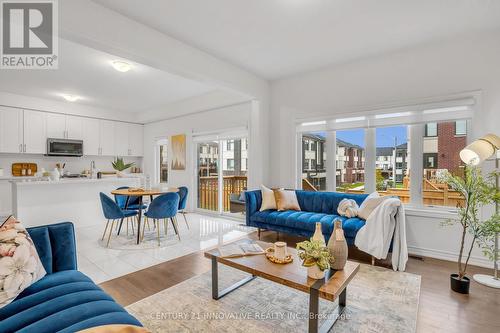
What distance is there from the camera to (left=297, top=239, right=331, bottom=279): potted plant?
1.76 meters

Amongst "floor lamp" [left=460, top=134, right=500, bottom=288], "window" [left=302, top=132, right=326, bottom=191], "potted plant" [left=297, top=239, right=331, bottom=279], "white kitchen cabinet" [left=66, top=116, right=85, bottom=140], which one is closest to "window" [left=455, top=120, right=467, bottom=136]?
"floor lamp" [left=460, top=134, right=500, bottom=288]

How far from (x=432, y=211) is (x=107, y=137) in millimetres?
7592

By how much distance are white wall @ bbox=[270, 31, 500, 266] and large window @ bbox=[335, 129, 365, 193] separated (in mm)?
448

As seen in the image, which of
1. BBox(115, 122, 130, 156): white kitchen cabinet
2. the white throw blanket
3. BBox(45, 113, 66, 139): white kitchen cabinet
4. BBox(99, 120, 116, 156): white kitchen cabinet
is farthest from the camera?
BBox(115, 122, 130, 156): white kitchen cabinet

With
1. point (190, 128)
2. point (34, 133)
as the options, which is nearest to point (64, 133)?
point (34, 133)

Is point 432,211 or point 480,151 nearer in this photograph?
point 480,151

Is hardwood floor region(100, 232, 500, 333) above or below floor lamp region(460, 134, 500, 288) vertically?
below

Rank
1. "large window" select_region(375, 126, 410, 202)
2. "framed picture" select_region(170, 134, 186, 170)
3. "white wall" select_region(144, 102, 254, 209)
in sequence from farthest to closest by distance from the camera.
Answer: "framed picture" select_region(170, 134, 186, 170)
"white wall" select_region(144, 102, 254, 209)
"large window" select_region(375, 126, 410, 202)

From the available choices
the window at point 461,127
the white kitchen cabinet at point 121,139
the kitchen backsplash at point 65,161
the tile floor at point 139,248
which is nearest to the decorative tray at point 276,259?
the tile floor at point 139,248

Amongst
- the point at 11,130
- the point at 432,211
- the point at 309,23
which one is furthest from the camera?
the point at 11,130

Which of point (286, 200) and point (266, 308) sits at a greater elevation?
point (286, 200)

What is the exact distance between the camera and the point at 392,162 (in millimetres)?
3838

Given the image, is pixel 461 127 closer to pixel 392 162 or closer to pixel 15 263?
pixel 392 162

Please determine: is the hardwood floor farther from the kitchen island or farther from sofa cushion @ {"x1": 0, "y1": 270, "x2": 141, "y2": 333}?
the kitchen island
